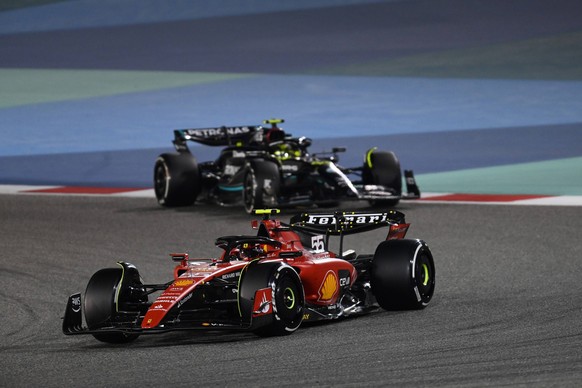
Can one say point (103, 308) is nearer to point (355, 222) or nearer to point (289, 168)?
point (355, 222)

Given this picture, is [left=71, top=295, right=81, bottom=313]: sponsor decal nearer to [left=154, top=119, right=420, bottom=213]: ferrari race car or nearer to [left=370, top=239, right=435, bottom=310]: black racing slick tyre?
[left=370, top=239, right=435, bottom=310]: black racing slick tyre

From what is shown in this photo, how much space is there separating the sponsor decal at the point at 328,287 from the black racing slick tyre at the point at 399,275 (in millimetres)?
415

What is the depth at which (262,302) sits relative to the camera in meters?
9.50

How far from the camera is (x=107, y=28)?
38.0 meters

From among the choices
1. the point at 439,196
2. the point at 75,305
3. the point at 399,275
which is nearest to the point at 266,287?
the point at 75,305

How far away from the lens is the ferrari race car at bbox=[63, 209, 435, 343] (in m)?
9.57

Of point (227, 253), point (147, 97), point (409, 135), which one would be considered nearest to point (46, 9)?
point (147, 97)

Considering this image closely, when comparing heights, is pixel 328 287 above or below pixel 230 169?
below

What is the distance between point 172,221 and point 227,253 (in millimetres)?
7500

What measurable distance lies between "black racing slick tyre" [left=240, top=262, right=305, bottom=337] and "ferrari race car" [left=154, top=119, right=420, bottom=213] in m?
7.76

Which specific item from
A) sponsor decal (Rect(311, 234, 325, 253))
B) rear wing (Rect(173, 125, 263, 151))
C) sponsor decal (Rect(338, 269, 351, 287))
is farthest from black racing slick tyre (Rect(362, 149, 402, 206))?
sponsor decal (Rect(338, 269, 351, 287))

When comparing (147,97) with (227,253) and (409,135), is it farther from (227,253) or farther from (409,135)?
(227,253)

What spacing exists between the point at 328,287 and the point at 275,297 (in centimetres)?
91

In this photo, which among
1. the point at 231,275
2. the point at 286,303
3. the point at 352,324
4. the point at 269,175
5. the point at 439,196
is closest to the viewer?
the point at 286,303
